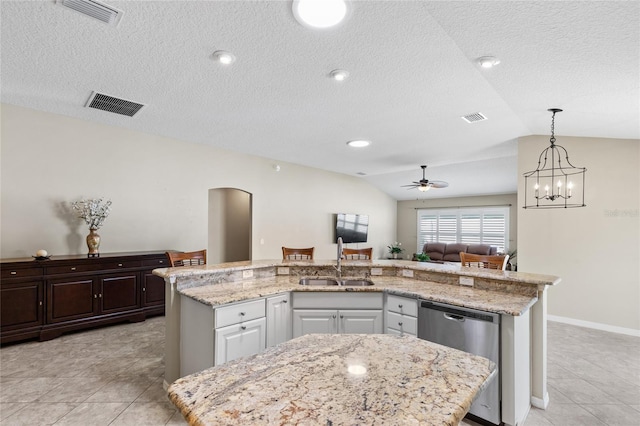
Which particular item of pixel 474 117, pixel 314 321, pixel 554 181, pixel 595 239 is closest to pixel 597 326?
pixel 595 239

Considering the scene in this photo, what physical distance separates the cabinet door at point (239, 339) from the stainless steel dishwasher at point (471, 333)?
1243 millimetres

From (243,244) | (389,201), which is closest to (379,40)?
(243,244)

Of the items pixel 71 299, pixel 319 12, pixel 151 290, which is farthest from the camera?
pixel 151 290

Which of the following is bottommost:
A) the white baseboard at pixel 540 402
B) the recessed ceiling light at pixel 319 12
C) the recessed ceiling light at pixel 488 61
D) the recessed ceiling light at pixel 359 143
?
the white baseboard at pixel 540 402

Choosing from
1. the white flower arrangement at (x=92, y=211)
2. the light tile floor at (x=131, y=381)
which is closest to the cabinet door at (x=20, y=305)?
the light tile floor at (x=131, y=381)

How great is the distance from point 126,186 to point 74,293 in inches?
62.7

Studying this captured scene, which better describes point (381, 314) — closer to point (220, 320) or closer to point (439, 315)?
point (439, 315)

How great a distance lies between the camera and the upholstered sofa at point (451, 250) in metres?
8.76

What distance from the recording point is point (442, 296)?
2414 millimetres

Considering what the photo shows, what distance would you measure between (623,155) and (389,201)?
6443 mm

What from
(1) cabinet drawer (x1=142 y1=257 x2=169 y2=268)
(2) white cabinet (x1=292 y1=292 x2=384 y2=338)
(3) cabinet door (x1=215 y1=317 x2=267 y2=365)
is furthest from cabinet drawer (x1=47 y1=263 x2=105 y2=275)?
(2) white cabinet (x1=292 y1=292 x2=384 y2=338)

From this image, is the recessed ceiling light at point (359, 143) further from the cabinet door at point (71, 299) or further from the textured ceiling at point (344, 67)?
the cabinet door at point (71, 299)

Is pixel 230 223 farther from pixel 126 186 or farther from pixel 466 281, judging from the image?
pixel 466 281

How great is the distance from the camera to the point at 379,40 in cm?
229
